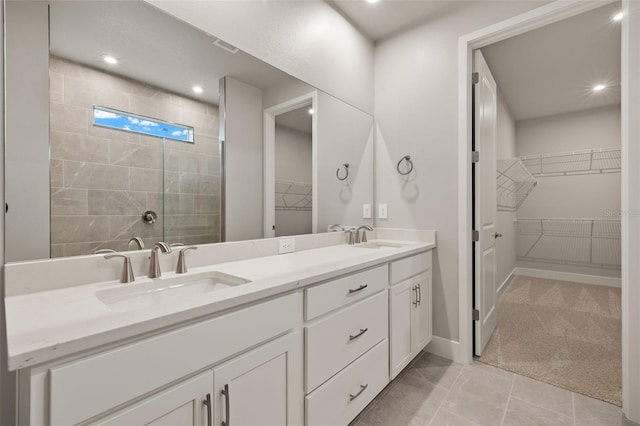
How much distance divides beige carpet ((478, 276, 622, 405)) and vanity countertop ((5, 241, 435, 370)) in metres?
1.77

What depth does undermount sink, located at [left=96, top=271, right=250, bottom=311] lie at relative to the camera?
990 millimetres

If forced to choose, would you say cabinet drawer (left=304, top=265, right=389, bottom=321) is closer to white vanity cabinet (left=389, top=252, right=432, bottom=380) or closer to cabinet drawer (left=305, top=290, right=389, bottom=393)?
Result: cabinet drawer (left=305, top=290, right=389, bottom=393)

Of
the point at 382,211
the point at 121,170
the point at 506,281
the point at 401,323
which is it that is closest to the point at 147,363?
the point at 121,170

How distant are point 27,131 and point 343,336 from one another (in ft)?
4.65

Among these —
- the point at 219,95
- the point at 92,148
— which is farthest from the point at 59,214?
the point at 219,95

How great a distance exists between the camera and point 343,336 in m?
1.34

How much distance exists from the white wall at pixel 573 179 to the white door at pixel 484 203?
303 centimetres

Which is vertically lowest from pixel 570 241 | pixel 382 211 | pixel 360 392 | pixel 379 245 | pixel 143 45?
pixel 360 392

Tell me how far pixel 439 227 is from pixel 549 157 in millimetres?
3722

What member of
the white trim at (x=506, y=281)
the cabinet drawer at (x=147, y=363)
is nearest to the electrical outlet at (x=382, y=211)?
the cabinet drawer at (x=147, y=363)

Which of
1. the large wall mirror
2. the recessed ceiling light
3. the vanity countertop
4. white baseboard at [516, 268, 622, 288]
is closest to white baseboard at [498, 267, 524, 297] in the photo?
white baseboard at [516, 268, 622, 288]

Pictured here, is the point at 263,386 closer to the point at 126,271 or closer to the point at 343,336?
the point at 343,336

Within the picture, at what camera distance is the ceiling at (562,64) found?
2465 millimetres

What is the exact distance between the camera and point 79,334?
0.63 m
